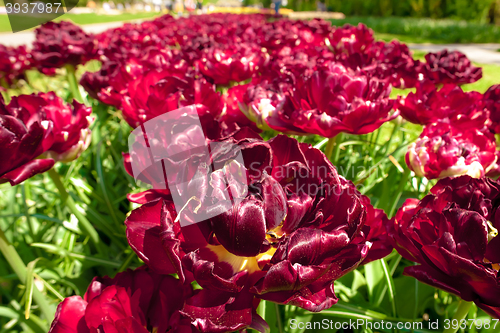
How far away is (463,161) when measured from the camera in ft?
3.38

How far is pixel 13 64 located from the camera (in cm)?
327

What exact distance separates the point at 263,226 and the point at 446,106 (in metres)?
1.10

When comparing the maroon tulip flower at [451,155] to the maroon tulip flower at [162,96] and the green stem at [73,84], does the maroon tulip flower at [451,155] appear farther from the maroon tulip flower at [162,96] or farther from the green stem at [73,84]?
the green stem at [73,84]

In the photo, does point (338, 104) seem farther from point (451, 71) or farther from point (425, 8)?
point (425, 8)

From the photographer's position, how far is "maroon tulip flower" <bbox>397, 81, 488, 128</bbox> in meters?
1.27

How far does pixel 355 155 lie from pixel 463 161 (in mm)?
805

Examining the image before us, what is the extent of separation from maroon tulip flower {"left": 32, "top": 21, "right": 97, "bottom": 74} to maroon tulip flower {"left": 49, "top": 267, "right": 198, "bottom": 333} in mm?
2397

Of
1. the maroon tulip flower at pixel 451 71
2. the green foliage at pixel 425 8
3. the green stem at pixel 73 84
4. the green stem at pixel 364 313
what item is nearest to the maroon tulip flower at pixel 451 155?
the green stem at pixel 364 313

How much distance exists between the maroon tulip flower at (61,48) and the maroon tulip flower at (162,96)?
1.79 m

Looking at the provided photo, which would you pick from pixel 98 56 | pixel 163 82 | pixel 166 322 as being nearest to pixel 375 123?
pixel 163 82

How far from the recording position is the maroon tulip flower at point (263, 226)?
1.89ft

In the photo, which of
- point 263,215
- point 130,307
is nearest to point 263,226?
point 263,215

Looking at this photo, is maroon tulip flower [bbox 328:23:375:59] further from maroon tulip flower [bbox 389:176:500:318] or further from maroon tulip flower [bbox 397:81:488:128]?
maroon tulip flower [bbox 389:176:500:318]

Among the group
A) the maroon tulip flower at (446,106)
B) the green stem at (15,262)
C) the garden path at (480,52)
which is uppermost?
the maroon tulip flower at (446,106)
